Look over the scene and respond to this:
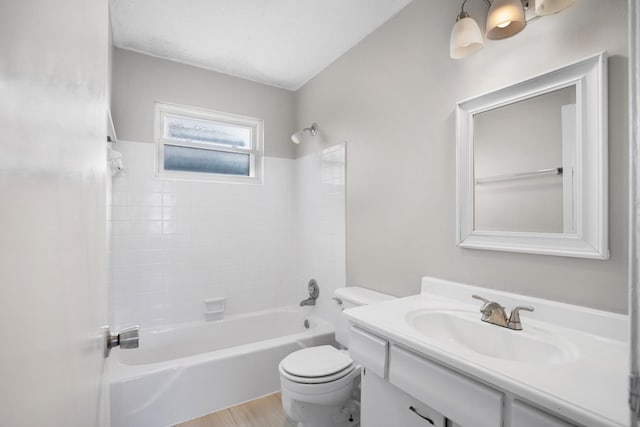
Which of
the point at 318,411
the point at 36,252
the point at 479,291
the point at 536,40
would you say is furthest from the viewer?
the point at 318,411

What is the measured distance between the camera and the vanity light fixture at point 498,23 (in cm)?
111

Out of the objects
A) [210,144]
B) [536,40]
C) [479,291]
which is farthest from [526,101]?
[210,144]

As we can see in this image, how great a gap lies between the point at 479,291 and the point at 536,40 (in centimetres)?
110

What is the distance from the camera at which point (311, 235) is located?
9.27 feet

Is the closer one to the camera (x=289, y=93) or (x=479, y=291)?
(x=479, y=291)

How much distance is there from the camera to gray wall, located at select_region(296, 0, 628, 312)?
106 cm

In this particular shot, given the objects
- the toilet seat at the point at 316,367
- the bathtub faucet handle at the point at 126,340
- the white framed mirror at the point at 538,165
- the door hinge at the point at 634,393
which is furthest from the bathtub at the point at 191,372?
the door hinge at the point at 634,393

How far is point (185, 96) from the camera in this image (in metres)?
2.60

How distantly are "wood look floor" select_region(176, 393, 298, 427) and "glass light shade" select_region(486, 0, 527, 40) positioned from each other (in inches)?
92.3

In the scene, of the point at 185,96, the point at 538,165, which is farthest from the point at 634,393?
the point at 185,96

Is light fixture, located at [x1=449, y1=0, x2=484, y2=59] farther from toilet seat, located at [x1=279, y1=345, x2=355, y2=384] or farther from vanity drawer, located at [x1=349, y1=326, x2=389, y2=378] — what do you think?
toilet seat, located at [x1=279, y1=345, x2=355, y2=384]

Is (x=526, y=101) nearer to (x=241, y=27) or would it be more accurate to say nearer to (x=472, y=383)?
(x=472, y=383)

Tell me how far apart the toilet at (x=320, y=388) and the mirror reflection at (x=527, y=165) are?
3.43ft

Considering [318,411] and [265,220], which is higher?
[265,220]
